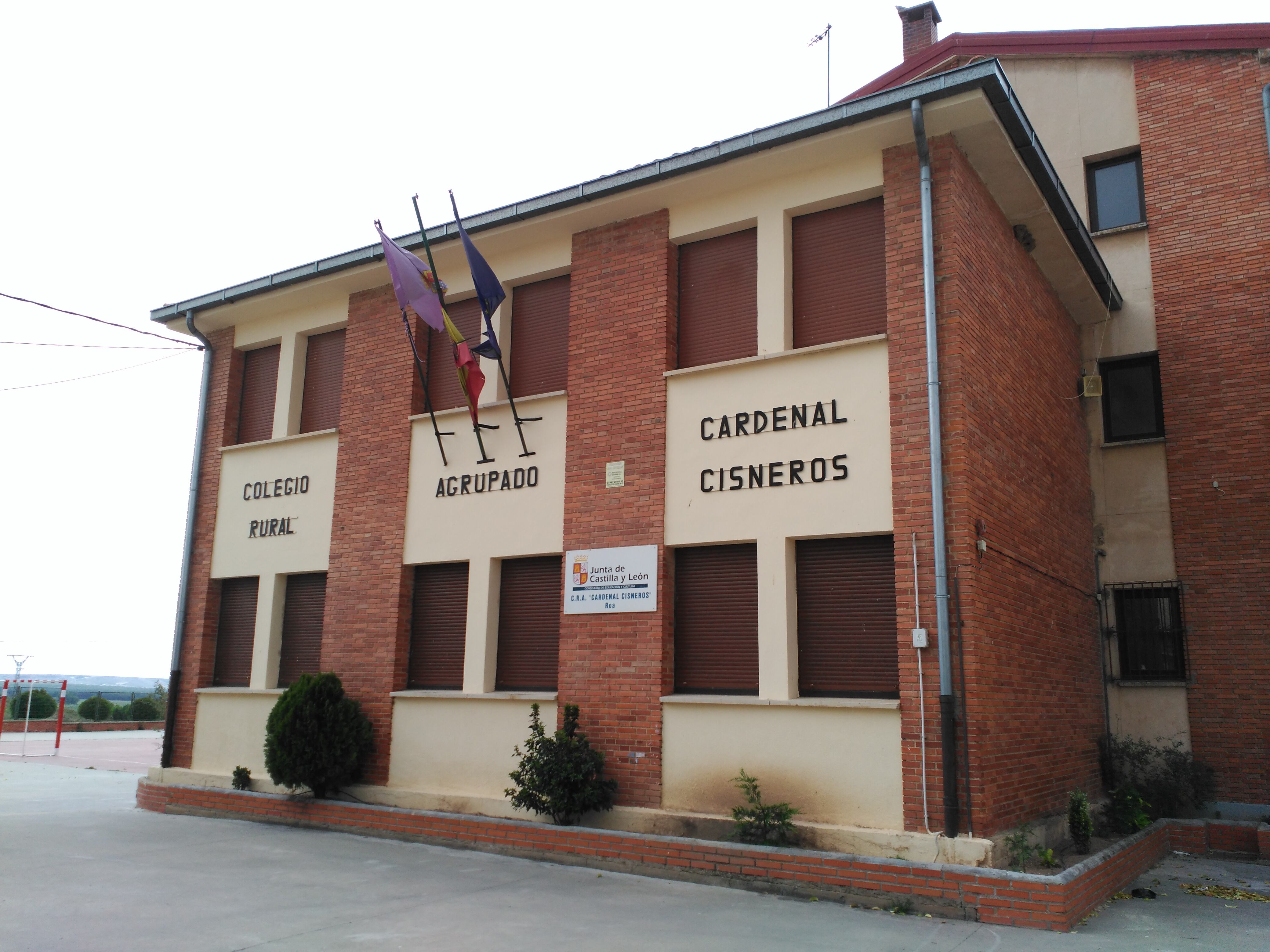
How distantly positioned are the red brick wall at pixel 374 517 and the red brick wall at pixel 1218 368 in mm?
9610

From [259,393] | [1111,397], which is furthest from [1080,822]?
[259,393]

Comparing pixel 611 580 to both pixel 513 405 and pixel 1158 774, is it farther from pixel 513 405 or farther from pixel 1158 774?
pixel 1158 774

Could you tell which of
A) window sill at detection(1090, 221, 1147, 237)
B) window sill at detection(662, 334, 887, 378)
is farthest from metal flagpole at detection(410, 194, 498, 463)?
window sill at detection(1090, 221, 1147, 237)

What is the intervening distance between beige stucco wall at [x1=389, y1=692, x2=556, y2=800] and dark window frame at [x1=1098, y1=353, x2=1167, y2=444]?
29.1 ft

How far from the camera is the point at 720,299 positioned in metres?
11.0

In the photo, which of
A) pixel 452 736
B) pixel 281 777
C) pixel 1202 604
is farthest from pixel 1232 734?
pixel 281 777

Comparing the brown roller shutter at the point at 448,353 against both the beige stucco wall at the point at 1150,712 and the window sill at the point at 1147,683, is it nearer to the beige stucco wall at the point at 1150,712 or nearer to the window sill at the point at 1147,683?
the window sill at the point at 1147,683

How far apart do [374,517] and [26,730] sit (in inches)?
639

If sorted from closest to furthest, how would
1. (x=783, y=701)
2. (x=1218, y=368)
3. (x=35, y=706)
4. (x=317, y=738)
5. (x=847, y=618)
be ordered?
(x=783, y=701), (x=847, y=618), (x=317, y=738), (x=1218, y=368), (x=35, y=706)

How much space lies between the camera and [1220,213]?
533 inches

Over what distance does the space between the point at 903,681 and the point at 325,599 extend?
8049 millimetres

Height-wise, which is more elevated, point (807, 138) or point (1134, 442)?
point (807, 138)

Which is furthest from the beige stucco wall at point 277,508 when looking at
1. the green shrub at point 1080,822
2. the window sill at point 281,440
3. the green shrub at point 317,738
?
the green shrub at point 1080,822

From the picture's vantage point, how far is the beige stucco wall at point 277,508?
1367 centimetres
